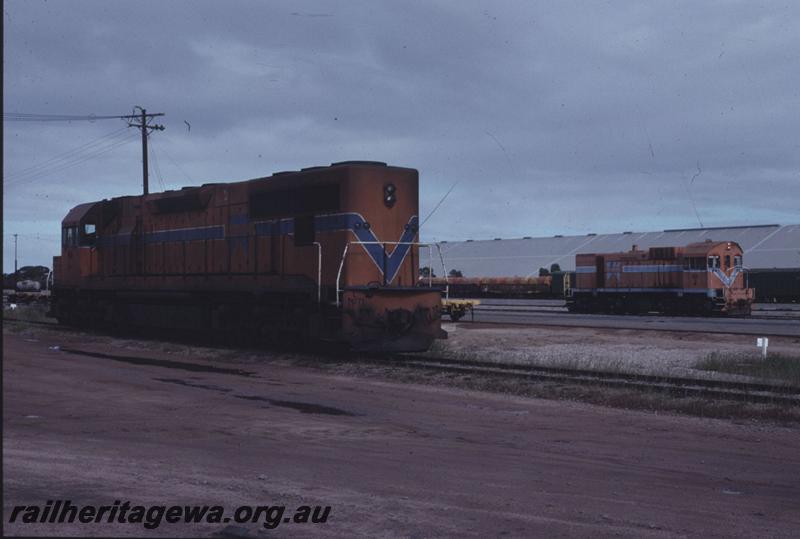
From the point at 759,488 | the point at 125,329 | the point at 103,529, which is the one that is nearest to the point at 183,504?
the point at 103,529

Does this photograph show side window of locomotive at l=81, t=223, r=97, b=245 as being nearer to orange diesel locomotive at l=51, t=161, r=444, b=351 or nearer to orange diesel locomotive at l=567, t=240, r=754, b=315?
orange diesel locomotive at l=51, t=161, r=444, b=351

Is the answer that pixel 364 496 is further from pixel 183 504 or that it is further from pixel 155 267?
pixel 155 267

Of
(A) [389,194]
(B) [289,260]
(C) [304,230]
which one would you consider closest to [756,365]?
(A) [389,194]

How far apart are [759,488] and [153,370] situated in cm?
1229

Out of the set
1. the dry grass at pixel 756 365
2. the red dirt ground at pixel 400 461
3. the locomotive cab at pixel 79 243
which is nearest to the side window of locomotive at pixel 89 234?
the locomotive cab at pixel 79 243

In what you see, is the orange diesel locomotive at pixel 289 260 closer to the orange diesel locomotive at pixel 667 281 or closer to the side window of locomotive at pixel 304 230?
the side window of locomotive at pixel 304 230

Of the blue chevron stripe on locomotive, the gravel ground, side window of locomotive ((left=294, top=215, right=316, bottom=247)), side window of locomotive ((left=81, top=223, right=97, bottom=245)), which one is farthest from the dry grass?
side window of locomotive ((left=81, top=223, right=97, bottom=245))

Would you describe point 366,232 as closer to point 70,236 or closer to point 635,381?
point 635,381

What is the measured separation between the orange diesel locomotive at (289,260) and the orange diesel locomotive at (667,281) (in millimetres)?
24587

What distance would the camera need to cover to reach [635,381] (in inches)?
568

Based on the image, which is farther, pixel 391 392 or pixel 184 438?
pixel 391 392

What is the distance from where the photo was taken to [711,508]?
264 inches

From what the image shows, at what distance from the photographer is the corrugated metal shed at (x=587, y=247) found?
56.2 m

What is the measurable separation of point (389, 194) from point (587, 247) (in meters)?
52.0
